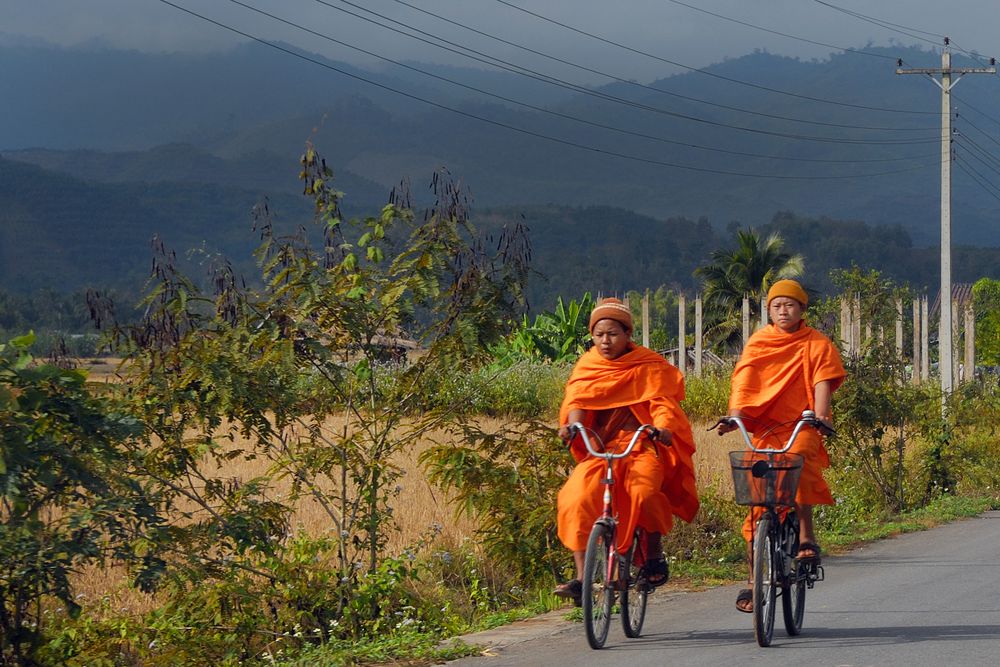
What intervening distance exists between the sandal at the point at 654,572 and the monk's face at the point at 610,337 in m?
1.23

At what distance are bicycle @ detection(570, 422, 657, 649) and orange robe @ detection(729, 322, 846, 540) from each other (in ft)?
2.86

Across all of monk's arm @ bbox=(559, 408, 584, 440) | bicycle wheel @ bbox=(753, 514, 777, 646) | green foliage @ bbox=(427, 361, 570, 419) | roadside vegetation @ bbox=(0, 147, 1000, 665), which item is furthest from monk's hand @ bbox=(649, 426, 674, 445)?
green foliage @ bbox=(427, 361, 570, 419)

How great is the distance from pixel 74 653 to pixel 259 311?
256cm

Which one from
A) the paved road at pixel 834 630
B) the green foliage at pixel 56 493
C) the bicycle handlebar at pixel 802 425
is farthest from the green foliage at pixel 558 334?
the green foliage at pixel 56 493

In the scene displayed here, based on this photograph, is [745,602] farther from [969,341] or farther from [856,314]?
[969,341]

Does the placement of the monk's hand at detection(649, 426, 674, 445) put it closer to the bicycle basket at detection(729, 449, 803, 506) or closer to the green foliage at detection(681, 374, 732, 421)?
the bicycle basket at detection(729, 449, 803, 506)

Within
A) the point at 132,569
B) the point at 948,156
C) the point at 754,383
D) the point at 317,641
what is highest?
the point at 948,156

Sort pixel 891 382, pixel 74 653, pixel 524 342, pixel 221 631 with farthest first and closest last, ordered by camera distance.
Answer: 1. pixel 524 342
2. pixel 891 382
3. pixel 221 631
4. pixel 74 653

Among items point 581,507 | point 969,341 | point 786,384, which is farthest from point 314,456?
point 969,341

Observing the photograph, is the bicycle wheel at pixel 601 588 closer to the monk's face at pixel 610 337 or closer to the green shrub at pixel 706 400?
the monk's face at pixel 610 337

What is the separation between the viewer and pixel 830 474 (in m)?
16.4

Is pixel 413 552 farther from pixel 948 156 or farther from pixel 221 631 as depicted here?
pixel 948 156

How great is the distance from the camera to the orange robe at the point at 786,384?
27.1 ft

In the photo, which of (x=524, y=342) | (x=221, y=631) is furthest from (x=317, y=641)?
(x=524, y=342)
